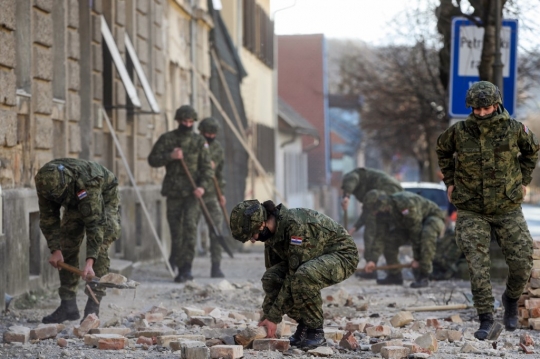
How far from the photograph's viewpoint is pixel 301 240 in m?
7.63

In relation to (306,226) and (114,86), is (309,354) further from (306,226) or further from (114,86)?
(114,86)

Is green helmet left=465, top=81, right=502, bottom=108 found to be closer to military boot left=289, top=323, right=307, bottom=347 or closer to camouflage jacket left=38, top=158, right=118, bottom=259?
military boot left=289, top=323, right=307, bottom=347

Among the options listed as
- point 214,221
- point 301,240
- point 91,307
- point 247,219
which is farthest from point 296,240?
point 214,221

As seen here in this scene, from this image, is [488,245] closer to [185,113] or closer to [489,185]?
[489,185]

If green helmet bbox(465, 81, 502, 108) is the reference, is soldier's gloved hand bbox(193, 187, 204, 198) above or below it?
below

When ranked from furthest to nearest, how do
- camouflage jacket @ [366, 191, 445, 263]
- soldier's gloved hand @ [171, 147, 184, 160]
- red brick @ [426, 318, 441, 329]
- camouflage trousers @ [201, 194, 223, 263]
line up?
1. camouflage trousers @ [201, 194, 223, 263]
2. soldier's gloved hand @ [171, 147, 184, 160]
3. camouflage jacket @ [366, 191, 445, 263]
4. red brick @ [426, 318, 441, 329]

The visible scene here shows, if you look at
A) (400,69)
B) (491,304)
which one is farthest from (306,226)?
(400,69)

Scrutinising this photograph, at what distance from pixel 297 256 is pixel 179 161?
22.4ft

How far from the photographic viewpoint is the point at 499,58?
1305 centimetres

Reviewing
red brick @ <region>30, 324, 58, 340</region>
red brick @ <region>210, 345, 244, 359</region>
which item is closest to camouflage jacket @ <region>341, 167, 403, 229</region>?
red brick @ <region>30, 324, 58, 340</region>

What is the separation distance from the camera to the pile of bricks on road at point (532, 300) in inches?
363

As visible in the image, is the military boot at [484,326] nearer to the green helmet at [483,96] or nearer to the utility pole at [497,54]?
the green helmet at [483,96]

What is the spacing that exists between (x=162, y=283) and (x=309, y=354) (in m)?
6.34

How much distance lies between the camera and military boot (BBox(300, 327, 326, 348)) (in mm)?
7785
